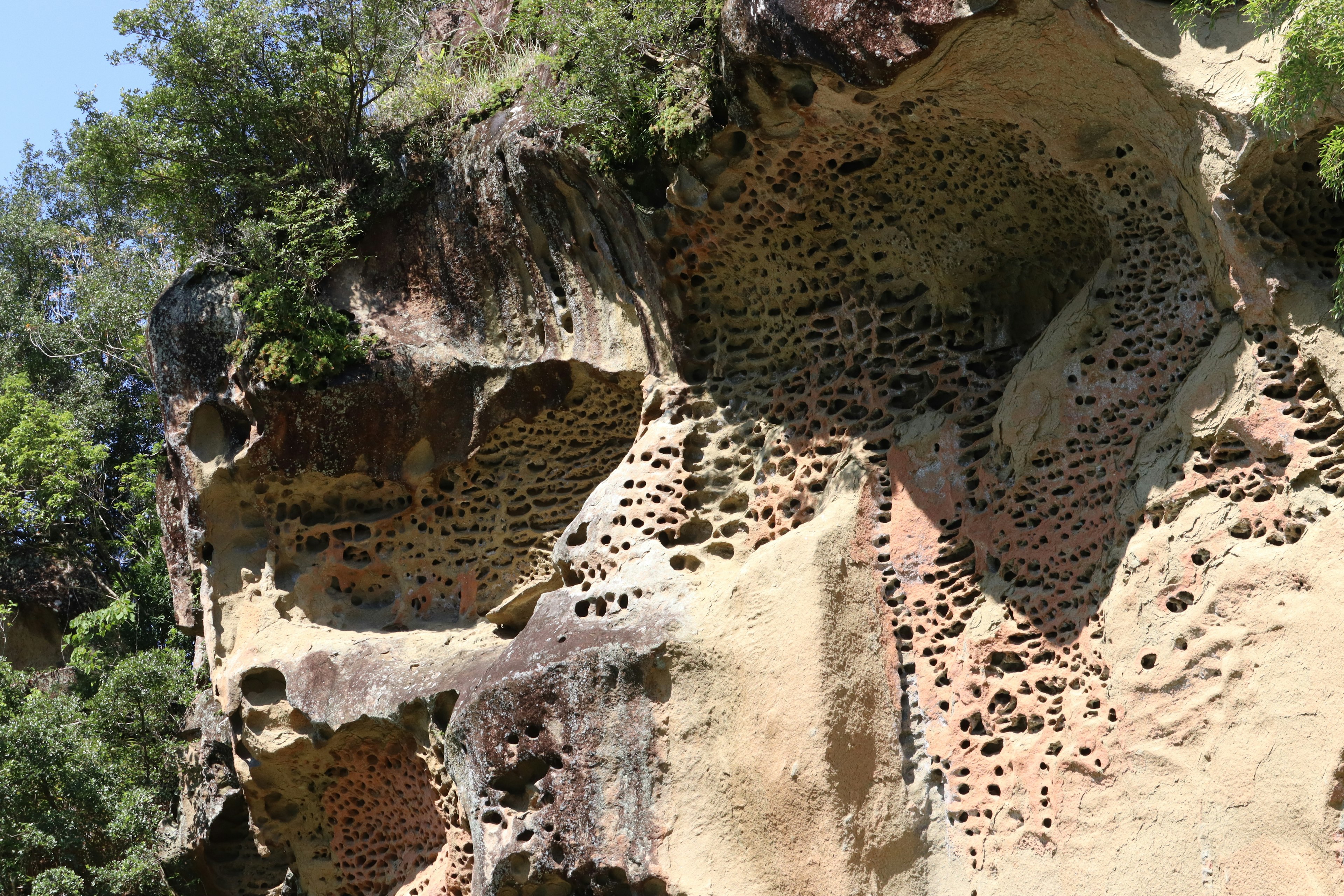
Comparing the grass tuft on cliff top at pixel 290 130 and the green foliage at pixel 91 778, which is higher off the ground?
the grass tuft on cliff top at pixel 290 130

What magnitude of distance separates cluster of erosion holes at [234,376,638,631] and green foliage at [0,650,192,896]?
9.21ft

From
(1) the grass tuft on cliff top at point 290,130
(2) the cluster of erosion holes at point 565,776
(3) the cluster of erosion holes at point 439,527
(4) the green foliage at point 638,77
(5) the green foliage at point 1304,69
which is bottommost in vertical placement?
(2) the cluster of erosion holes at point 565,776

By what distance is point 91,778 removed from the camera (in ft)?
36.5

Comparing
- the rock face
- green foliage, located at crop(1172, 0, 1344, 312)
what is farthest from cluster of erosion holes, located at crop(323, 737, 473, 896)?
green foliage, located at crop(1172, 0, 1344, 312)

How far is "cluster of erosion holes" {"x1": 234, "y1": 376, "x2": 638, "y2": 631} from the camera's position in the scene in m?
9.84

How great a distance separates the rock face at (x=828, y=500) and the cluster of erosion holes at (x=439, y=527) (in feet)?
0.09

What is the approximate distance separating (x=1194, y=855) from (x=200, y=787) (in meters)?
7.32

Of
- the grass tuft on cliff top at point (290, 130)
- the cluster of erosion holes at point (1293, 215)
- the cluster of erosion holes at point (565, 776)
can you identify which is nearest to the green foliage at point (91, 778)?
the grass tuft on cliff top at point (290, 130)

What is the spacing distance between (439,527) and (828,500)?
3164mm

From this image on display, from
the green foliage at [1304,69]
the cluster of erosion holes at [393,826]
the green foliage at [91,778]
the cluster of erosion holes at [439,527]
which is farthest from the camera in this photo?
the green foliage at [91,778]

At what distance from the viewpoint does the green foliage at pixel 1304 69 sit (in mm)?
6012

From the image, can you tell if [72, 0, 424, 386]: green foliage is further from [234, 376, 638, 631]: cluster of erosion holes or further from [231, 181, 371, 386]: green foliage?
[234, 376, 638, 631]: cluster of erosion holes

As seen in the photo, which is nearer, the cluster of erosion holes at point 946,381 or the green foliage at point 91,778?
the cluster of erosion holes at point 946,381

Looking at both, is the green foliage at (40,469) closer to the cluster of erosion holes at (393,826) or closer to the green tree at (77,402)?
the green tree at (77,402)
